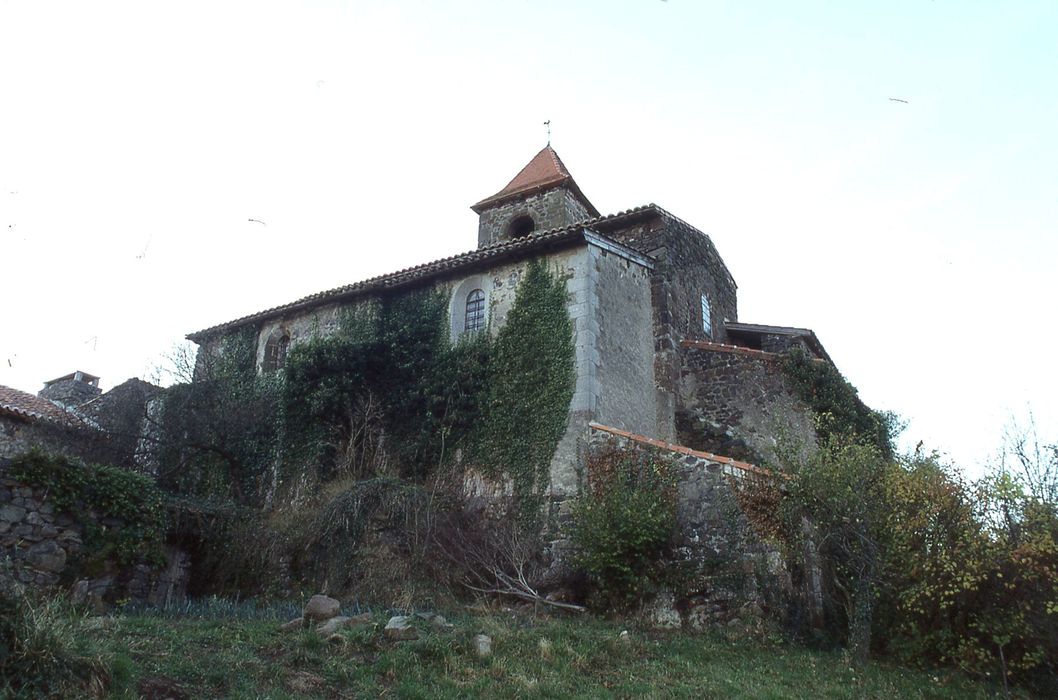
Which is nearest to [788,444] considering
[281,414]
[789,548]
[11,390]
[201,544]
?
[789,548]

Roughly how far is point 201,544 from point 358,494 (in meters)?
3.48

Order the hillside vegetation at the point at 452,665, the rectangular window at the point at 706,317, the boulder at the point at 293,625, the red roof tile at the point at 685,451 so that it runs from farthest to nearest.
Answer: the rectangular window at the point at 706,317 < the red roof tile at the point at 685,451 < the boulder at the point at 293,625 < the hillside vegetation at the point at 452,665

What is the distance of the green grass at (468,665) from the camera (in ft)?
25.8

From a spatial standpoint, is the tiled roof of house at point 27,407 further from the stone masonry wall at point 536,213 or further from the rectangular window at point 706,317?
the rectangular window at point 706,317

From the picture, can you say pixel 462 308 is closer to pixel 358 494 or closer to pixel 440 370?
pixel 440 370

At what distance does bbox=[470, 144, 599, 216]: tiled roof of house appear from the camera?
25922mm

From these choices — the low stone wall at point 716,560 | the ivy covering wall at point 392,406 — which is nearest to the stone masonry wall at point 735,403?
the ivy covering wall at point 392,406

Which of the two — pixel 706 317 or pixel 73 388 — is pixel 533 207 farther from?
pixel 73 388

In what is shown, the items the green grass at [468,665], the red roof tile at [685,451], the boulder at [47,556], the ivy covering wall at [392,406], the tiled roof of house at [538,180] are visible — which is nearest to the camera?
the green grass at [468,665]

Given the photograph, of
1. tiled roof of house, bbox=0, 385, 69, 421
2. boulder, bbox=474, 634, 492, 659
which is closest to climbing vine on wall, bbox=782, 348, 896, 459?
boulder, bbox=474, 634, 492, 659

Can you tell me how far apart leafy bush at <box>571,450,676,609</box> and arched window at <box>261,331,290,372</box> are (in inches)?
432

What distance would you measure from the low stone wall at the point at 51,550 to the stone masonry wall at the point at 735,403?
11.6 metres

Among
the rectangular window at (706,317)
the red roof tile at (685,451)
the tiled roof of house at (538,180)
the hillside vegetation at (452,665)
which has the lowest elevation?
the hillside vegetation at (452,665)

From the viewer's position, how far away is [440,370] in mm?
18484
